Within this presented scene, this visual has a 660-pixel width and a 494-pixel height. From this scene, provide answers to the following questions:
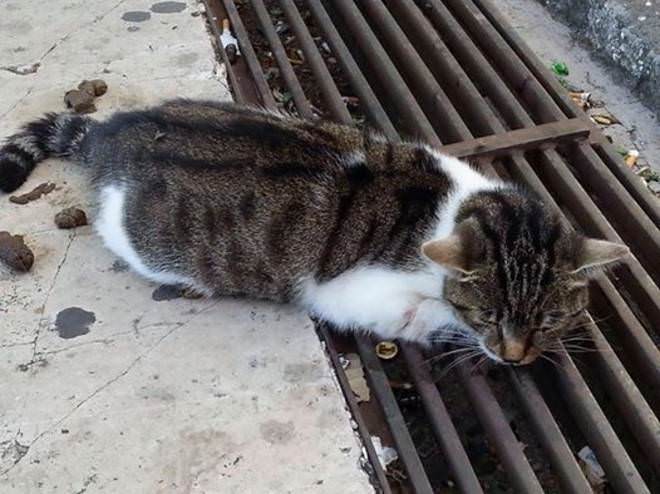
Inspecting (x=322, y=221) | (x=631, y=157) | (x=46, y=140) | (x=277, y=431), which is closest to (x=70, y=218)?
(x=46, y=140)

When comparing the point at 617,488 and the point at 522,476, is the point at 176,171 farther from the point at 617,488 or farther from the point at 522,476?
the point at 617,488

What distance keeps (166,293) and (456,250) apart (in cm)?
80

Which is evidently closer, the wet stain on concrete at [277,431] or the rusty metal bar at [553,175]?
the wet stain on concrete at [277,431]

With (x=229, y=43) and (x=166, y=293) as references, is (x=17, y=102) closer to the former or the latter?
(x=229, y=43)

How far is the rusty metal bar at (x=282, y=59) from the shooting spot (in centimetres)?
282

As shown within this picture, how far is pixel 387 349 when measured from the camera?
226cm

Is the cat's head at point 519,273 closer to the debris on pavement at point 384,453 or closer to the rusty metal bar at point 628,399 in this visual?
the rusty metal bar at point 628,399

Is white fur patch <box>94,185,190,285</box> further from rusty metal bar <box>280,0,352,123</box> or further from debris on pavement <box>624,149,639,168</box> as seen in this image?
debris on pavement <box>624,149,639,168</box>

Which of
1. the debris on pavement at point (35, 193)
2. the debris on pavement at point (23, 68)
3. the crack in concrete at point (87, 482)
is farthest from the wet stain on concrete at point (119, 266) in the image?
the debris on pavement at point (23, 68)

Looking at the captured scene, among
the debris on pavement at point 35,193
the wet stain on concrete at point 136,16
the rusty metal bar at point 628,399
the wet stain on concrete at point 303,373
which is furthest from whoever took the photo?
the wet stain on concrete at point 136,16

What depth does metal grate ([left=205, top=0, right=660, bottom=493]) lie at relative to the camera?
6.60 ft

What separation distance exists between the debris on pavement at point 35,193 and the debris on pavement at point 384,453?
122 centimetres

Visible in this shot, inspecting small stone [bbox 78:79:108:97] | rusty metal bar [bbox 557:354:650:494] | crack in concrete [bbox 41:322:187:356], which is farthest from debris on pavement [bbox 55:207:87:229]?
rusty metal bar [bbox 557:354:650:494]

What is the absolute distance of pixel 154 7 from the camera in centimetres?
329
